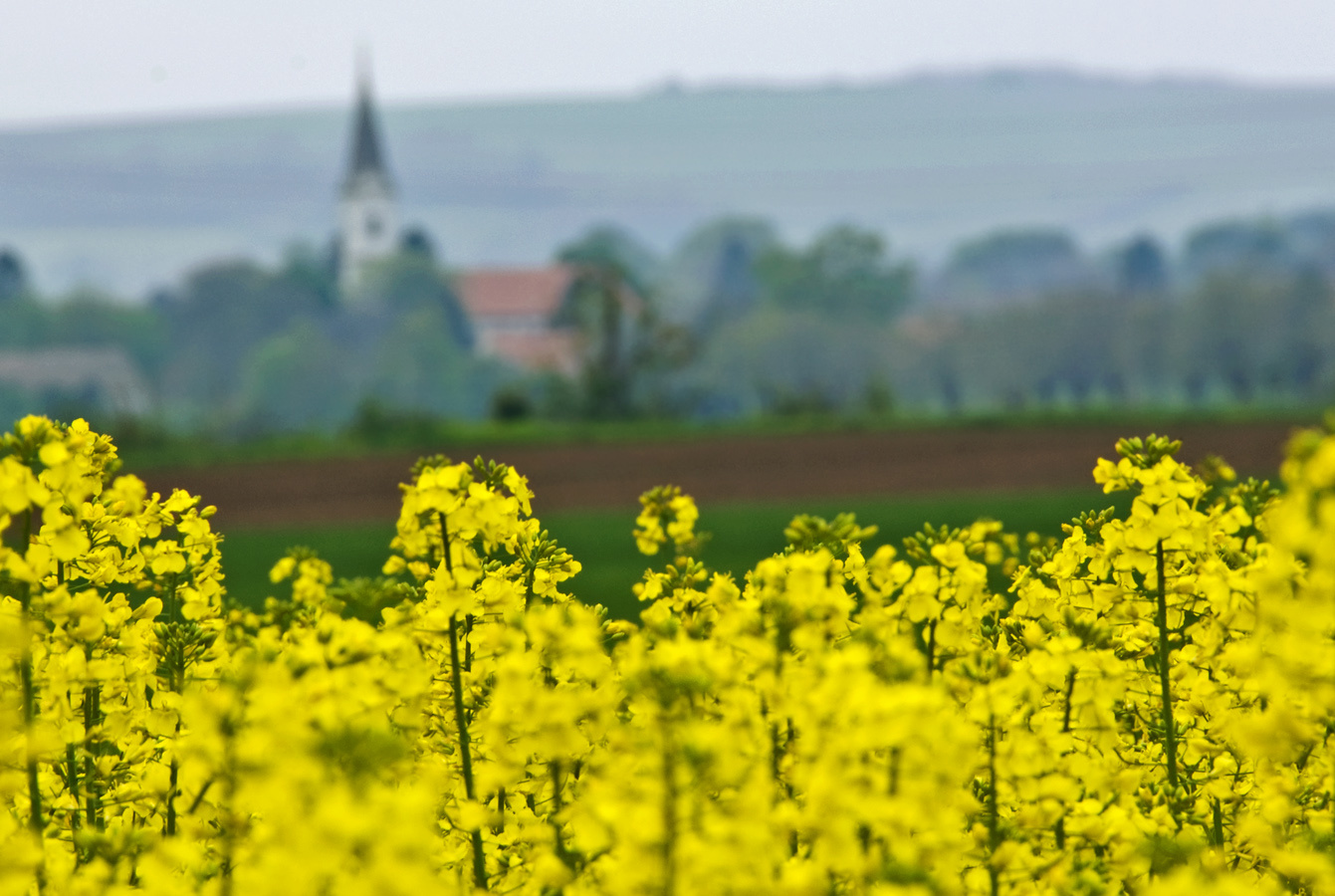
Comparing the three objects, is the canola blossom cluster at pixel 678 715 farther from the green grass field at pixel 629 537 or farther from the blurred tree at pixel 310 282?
the blurred tree at pixel 310 282

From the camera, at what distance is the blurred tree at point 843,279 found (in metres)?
85.8

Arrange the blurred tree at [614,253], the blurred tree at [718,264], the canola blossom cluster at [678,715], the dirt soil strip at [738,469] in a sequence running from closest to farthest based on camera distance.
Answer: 1. the canola blossom cluster at [678,715]
2. the dirt soil strip at [738,469]
3. the blurred tree at [614,253]
4. the blurred tree at [718,264]

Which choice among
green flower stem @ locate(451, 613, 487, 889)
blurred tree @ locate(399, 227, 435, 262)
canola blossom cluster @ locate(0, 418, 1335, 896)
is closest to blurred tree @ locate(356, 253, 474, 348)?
blurred tree @ locate(399, 227, 435, 262)

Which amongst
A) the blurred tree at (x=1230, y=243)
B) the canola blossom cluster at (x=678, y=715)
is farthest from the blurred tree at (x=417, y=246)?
the canola blossom cluster at (x=678, y=715)

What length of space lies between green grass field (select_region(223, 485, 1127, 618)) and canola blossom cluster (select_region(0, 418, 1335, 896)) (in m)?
8.43

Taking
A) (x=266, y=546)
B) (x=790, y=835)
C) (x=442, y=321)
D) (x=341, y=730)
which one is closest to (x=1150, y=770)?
(x=790, y=835)

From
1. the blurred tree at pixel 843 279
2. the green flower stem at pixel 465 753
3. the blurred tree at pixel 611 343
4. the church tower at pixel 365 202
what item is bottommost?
the green flower stem at pixel 465 753

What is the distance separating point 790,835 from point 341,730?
1.13 m

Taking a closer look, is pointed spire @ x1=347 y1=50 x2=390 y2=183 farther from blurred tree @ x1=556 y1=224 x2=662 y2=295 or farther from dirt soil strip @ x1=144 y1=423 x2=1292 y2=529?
dirt soil strip @ x1=144 y1=423 x2=1292 y2=529

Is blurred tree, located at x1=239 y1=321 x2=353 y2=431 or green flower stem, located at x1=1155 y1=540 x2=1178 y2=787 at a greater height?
blurred tree, located at x1=239 y1=321 x2=353 y2=431

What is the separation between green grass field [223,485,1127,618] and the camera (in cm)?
1509

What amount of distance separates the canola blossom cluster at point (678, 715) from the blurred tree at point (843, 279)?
80.3m

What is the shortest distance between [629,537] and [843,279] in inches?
2809

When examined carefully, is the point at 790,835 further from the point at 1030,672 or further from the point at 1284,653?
the point at 1284,653
